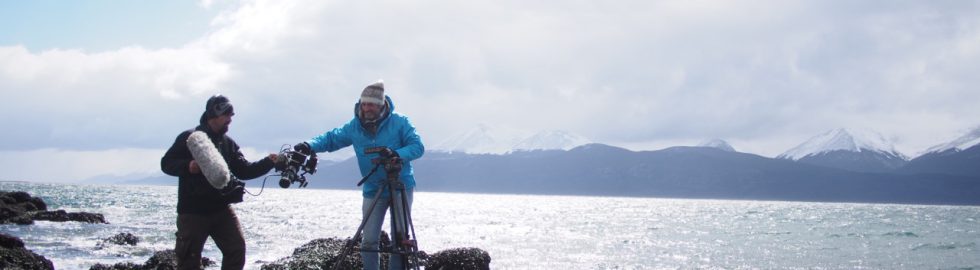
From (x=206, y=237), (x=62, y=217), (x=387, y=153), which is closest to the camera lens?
(x=387, y=153)

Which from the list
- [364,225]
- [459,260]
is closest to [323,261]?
[459,260]

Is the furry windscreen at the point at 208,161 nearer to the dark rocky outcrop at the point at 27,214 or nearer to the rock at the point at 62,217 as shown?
the dark rocky outcrop at the point at 27,214

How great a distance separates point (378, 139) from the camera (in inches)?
277

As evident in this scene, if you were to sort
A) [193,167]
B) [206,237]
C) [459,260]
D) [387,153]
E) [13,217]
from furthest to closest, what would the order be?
1. [13,217]
2. [459,260]
3. [206,237]
4. [387,153]
5. [193,167]

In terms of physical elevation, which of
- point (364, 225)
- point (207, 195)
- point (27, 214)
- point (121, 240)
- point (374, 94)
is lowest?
point (121, 240)

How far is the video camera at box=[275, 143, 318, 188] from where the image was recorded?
20.5ft

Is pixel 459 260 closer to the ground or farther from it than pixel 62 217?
closer to the ground

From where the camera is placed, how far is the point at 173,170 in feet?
20.7

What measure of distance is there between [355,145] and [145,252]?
2020 cm

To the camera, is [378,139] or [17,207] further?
[17,207]

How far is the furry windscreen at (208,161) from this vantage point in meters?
6.07

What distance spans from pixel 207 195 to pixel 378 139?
1.55 meters

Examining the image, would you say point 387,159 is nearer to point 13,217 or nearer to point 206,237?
point 206,237

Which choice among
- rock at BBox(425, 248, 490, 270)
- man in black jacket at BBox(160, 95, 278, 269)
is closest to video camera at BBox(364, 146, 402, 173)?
man in black jacket at BBox(160, 95, 278, 269)
